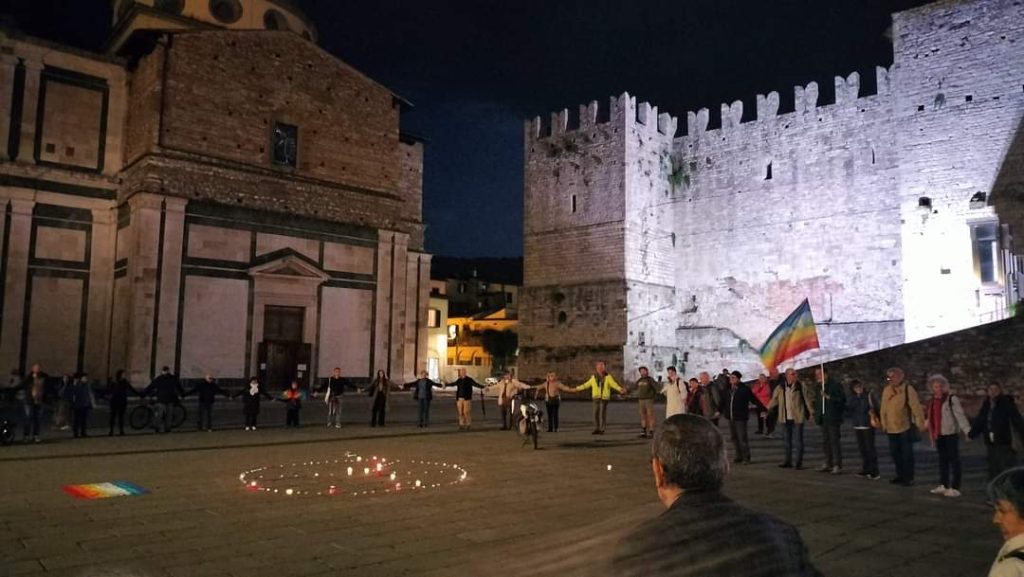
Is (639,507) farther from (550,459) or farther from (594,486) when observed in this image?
(550,459)

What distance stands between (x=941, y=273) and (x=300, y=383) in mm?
20775

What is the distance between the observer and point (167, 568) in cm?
508

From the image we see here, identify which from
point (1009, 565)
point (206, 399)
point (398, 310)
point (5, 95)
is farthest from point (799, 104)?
point (1009, 565)

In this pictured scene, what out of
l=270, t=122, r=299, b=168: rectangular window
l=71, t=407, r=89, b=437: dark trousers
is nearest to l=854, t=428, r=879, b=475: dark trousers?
l=71, t=407, r=89, b=437: dark trousers

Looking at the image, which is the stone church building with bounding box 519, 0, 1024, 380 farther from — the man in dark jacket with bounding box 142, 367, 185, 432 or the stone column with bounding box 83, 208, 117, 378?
the man in dark jacket with bounding box 142, 367, 185, 432

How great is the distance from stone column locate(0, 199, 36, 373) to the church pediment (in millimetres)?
6039

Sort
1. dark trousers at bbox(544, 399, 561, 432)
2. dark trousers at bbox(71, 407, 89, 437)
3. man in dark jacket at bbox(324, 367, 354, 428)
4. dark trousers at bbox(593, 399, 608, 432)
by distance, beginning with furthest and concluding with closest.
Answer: man in dark jacket at bbox(324, 367, 354, 428)
dark trousers at bbox(544, 399, 561, 432)
dark trousers at bbox(593, 399, 608, 432)
dark trousers at bbox(71, 407, 89, 437)

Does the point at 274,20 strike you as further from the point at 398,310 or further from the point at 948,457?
the point at 948,457

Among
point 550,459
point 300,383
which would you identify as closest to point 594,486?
point 550,459

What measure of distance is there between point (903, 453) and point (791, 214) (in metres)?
23.2

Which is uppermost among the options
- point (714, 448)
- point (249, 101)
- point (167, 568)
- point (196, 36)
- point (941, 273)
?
point (196, 36)

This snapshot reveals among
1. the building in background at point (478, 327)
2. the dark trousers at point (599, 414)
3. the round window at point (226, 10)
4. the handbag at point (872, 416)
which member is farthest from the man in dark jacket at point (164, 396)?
the building in background at point (478, 327)

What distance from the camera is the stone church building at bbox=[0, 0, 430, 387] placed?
20.1 m

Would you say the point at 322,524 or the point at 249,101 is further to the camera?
the point at 249,101
